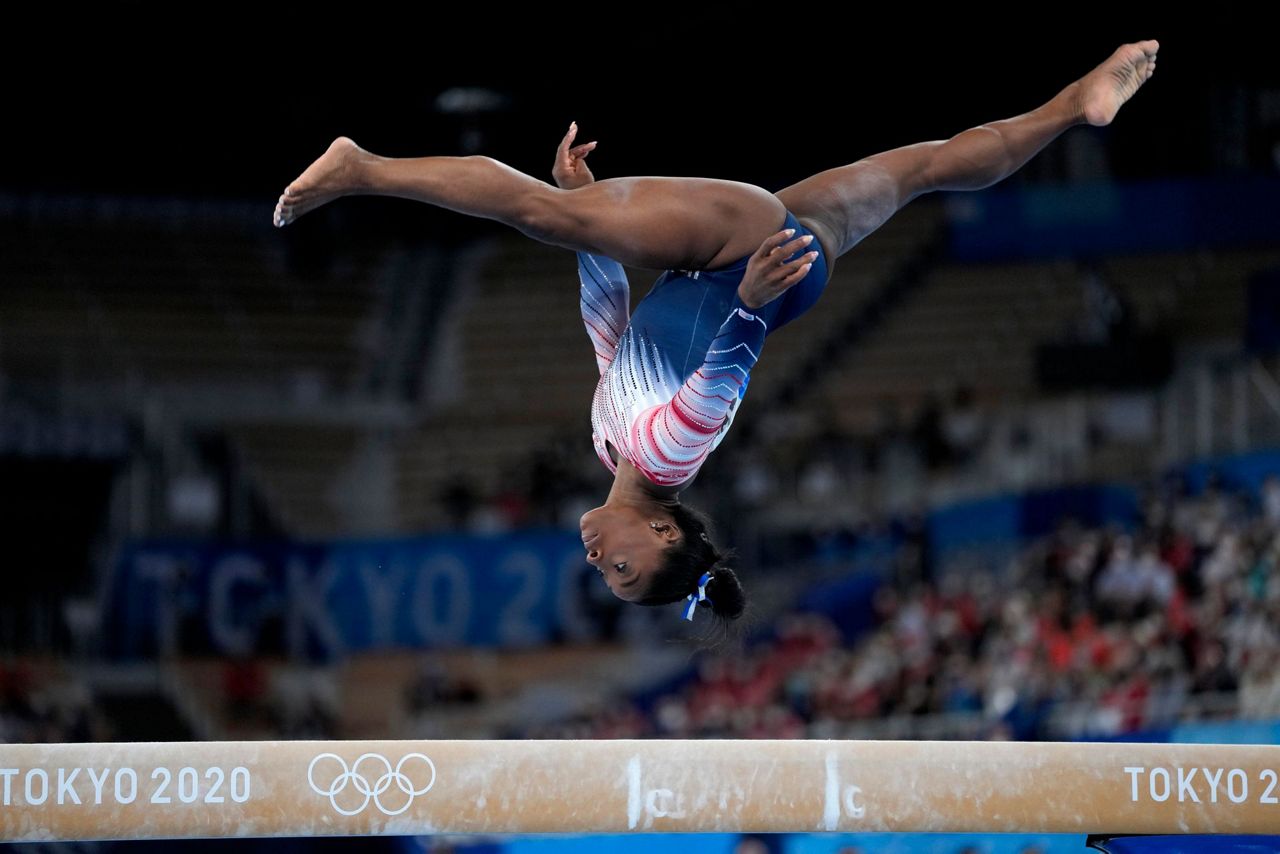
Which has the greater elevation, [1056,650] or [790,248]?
[790,248]

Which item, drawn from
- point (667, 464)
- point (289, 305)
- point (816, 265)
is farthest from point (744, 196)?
point (289, 305)

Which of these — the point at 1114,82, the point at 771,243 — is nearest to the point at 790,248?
the point at 771,243

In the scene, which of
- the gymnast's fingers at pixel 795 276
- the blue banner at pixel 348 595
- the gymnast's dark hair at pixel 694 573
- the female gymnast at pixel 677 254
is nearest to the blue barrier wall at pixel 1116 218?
the blue banner at pixel 348 595

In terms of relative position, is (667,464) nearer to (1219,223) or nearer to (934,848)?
(934,848)

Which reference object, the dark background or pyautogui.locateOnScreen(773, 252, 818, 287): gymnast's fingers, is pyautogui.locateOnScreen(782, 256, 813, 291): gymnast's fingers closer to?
pyautogui.locateOnScreen(773, 252, 818, 287): gymnast's fingers

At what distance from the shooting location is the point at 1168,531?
38.8 feet

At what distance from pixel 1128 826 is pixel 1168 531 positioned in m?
7.67

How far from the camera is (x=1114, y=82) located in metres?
5.18

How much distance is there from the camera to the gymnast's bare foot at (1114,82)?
A: 16.6 feet

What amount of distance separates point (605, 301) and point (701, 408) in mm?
750

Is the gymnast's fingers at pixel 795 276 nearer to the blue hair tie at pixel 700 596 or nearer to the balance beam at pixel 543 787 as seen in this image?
the blue hair tie at pixel 700 596

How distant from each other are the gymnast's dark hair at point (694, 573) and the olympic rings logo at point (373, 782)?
84 cm

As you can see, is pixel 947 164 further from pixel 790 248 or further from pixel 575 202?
pixel 575 202

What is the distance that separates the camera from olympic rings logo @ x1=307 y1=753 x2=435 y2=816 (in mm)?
4340
